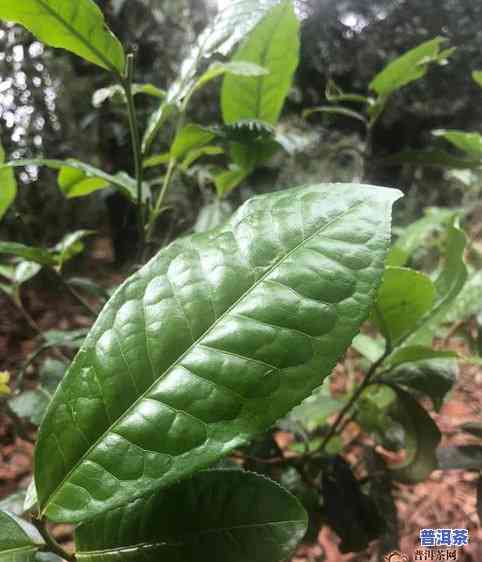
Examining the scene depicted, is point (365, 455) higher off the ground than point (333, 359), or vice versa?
point (333, 359)

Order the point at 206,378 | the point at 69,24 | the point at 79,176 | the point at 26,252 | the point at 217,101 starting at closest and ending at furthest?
1. the point at 206,378
2. the point at 69,24
3. the point at 26,252
4. the point at 79,176
5. the point at 217,101

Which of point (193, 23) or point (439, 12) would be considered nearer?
point (193, 23)

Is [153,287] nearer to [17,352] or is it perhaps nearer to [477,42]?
[17,352]

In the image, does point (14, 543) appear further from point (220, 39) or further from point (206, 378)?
point (220, 39)

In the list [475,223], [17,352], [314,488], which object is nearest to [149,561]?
[314,488]

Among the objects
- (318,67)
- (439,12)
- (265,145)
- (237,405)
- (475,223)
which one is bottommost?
(475,223)

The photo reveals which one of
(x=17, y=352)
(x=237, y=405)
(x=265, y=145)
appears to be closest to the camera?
(x=237, y=405)

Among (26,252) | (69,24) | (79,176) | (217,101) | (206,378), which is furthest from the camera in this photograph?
(217,101)

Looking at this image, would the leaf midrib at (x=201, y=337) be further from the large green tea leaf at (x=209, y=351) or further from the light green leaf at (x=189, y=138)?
the light green leaf at (x=189, y=138)

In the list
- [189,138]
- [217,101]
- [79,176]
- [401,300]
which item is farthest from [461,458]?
[217,101]
